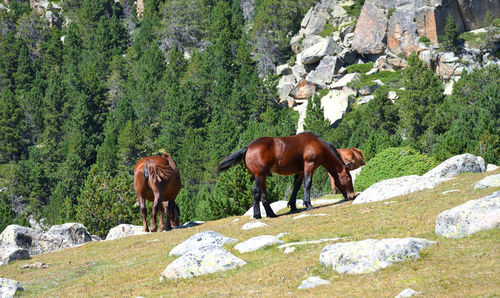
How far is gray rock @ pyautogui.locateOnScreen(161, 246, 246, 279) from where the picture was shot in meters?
14.9

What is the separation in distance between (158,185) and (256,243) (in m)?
11.1

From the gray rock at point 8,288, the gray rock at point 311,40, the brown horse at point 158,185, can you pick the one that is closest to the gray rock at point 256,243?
the gray rock at point 8,288

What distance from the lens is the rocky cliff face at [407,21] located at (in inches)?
5044

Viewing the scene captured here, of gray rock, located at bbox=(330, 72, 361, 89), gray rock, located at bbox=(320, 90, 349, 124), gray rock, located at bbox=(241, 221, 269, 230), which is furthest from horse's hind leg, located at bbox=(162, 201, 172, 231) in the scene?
gray rock, located at bbox=(330, 72, 361, 89)

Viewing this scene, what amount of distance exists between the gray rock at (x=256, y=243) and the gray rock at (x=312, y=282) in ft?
14.0

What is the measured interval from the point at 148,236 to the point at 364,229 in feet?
36.9

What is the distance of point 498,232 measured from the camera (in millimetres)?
13711

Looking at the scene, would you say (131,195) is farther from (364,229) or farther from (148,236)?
(364,229)

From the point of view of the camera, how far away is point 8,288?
15.9 m

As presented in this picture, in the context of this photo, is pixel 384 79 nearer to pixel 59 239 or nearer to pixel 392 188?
pixel 392 188

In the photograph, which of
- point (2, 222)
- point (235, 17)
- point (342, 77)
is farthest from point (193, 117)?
point (235, 17)

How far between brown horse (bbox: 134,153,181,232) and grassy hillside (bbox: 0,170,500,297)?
8.16 ft

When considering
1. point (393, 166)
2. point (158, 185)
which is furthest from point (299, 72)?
point (158, 185)

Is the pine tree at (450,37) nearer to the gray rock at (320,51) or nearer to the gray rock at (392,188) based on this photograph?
the gray rock at (320,51)
